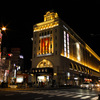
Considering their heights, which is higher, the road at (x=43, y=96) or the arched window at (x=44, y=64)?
the arched window at (x=44, y=64)

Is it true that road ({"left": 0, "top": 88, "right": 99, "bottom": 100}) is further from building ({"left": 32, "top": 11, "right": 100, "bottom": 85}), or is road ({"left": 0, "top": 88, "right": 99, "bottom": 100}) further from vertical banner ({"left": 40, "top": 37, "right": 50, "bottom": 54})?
vertical banner ({"left": 40, "top": 37, "right": 50, "bottom": 54})

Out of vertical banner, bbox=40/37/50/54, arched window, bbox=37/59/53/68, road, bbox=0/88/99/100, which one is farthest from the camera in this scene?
vertical banner, bbox=40/37/50/54

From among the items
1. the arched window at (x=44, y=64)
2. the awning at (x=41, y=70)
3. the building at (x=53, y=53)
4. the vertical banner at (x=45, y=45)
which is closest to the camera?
the awning at (x=41, y=70)

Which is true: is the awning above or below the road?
above

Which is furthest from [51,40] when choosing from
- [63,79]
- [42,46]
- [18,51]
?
[18,51]

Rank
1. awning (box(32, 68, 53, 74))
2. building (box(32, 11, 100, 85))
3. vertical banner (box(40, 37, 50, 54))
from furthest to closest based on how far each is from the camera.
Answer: vertical banner (box(40, 37, 50, 54))
building (box(32, 11, 100, 85))
awning (box(32, 68, 53, 74))

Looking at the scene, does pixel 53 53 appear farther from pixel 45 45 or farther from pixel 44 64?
pixel 44 64

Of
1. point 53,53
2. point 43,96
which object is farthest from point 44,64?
point 43,96

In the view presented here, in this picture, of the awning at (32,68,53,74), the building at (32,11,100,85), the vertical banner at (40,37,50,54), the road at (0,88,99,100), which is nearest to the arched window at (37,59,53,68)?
the building at (32,11,100,85)

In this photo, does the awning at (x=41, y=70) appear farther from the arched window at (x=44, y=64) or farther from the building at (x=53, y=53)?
the arched window at (x=44, y=64)

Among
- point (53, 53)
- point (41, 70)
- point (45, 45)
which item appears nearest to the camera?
point (41, 70)

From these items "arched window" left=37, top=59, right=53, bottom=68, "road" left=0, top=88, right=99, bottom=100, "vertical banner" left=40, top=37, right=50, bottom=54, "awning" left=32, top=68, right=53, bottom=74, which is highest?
"vertical banner" left=40, top=37, right=50, bottom=54

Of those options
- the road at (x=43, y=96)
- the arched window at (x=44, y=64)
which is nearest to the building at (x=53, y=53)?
the arched window at (x=44, y=64)

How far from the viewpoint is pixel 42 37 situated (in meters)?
68.2
